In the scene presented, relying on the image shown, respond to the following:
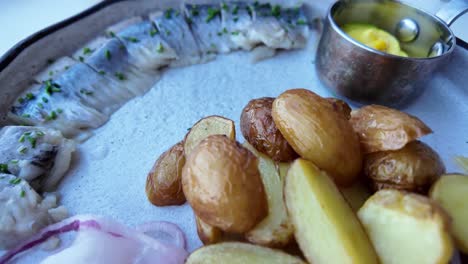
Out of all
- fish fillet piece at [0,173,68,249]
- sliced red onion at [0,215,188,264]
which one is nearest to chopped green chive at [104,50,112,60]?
fish fillet piece at [0,173,68,249]

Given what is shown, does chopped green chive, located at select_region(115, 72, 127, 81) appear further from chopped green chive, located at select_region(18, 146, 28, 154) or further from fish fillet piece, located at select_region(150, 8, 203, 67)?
chopped green chive, located at select_region(18, 146, 28, 154)

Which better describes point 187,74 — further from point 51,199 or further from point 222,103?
point 51,199

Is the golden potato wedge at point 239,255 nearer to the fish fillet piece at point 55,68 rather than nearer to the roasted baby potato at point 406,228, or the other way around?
the roasted baby potato at point 406,228

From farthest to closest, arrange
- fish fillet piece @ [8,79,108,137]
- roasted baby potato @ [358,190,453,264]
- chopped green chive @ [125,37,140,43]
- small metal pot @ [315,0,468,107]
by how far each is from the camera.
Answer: chopped green chive @ [125,37,140,43] < small metal pot @ [315,0,468,107] < fish fillet piece @ [8,79,108,137] < roasted baby potato @ [358,190,453,264]

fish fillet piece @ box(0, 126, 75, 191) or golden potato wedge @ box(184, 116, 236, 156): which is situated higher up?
golden potato wedge @ box(184, 116, 236, 156)

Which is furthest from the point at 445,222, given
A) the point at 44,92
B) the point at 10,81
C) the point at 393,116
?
the point at 10,81
